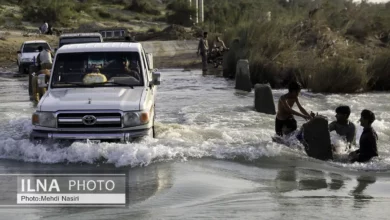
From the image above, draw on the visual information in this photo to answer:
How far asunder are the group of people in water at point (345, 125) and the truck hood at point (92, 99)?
261 centimetres

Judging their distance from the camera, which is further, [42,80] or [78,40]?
[78,40]

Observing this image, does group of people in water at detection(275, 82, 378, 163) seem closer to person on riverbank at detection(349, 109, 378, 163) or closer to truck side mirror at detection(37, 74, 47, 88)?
person on riverbank at detection(349, 109, 378, 163)

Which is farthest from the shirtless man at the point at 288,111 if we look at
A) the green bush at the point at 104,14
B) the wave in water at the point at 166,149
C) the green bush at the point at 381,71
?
the green bush at the point at 104,14

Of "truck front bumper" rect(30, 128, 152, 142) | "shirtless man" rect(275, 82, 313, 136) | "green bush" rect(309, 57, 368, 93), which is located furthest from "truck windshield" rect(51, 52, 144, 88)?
"green bush" rect(309, 57, 368, 93)

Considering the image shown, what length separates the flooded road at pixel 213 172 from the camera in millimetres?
6660

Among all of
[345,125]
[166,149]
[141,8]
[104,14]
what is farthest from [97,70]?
[141,8]

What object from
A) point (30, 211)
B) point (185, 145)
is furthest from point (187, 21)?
point (30, 211)

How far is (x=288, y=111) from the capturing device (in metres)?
10.7

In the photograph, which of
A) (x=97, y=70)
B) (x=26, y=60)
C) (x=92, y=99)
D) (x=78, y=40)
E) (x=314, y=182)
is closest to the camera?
(x=314, y=182)

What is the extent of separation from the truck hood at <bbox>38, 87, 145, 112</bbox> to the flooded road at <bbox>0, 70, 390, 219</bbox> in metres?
0.56

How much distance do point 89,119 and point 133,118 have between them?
62cm

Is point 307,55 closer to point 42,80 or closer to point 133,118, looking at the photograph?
point 42,80

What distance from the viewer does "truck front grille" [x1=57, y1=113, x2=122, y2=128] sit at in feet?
29.2

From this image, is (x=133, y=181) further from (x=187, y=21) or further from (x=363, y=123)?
(x=187, y=21)
